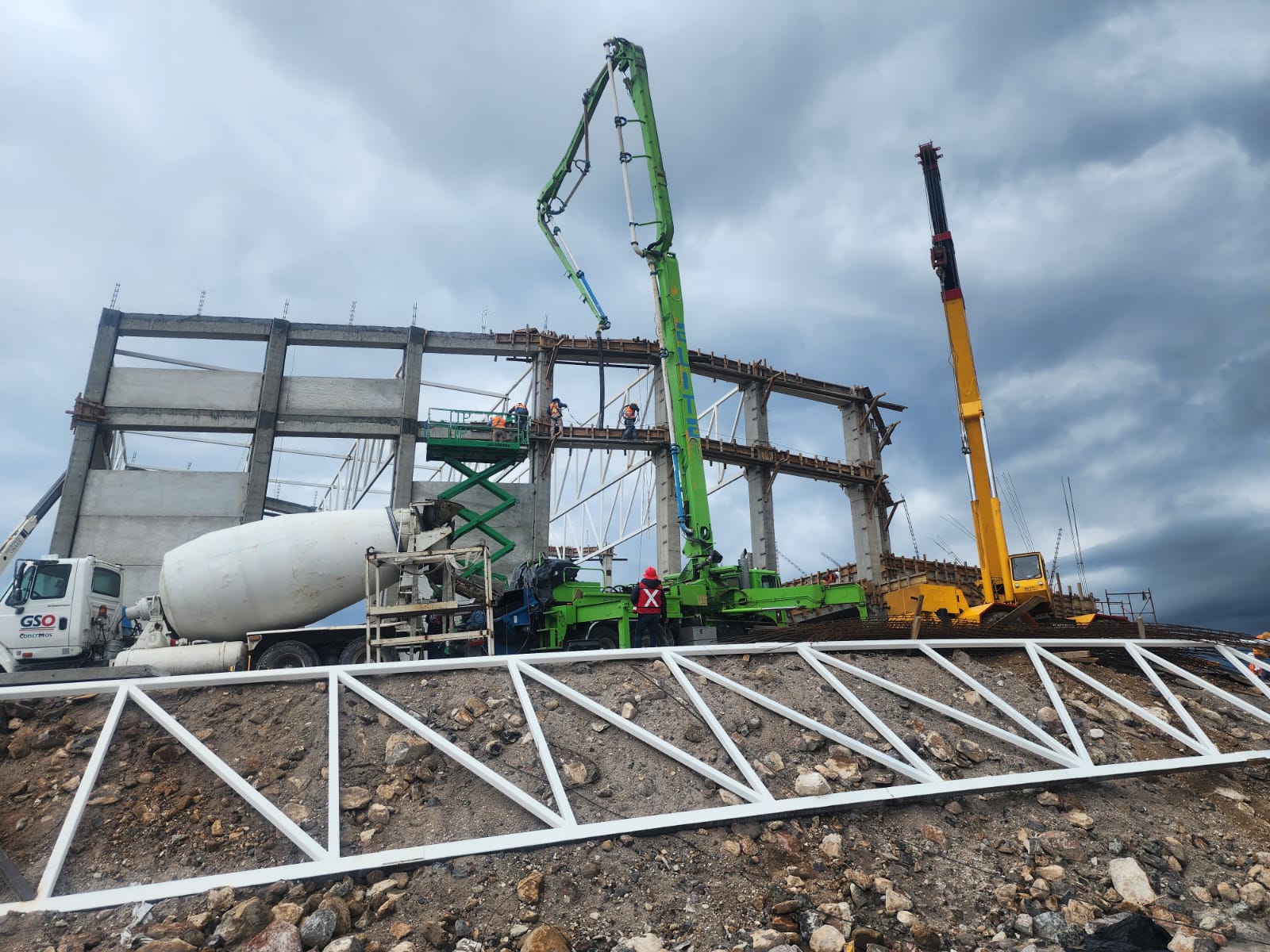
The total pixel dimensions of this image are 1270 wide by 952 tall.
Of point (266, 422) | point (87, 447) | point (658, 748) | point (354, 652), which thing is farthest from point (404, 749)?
point (87, 447)

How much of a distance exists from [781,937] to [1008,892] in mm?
1978

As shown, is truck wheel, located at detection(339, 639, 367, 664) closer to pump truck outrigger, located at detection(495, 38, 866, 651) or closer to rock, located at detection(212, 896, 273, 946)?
pump truck outrigger, located at detection(495, 38, 866, 651)

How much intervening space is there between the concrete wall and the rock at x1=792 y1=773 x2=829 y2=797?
2496 cm

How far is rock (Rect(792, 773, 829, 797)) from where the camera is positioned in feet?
21.4

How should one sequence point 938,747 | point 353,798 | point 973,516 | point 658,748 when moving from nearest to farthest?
point 353,798, point 658,748, point 938,747, point 973,516

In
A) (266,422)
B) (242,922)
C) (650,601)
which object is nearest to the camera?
(242,922)

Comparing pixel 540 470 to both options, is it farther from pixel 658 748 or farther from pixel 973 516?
pixel 658 748

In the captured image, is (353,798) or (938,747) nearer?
(353,798)

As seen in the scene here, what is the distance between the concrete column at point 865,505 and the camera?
107 feet

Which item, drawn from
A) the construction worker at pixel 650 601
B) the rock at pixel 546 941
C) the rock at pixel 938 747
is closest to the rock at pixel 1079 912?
the rock at pixel 938 747

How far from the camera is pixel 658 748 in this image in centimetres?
685

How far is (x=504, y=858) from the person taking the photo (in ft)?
17.9

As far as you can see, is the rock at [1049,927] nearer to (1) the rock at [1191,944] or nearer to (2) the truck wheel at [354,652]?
(1) the rock at [1191,944]

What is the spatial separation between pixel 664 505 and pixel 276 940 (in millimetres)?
24563
